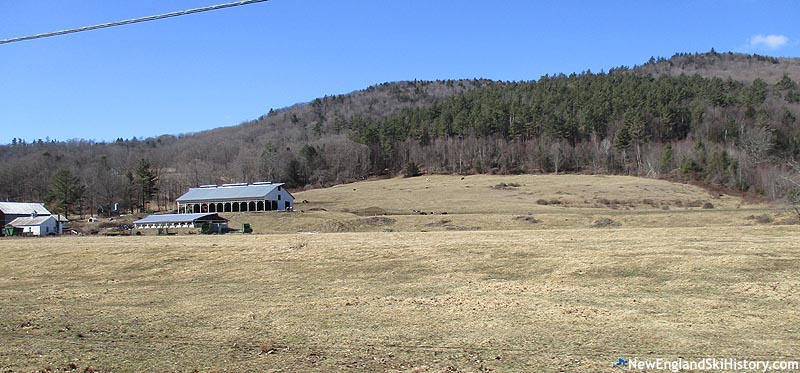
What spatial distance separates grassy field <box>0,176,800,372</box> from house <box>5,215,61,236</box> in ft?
152

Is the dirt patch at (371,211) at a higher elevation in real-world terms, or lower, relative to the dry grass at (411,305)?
higher

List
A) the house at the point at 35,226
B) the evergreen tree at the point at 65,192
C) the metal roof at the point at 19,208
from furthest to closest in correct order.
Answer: the evergreen tree at the point at 65,192
the metal roof at the point at 19,208
the house at the point at 35,226

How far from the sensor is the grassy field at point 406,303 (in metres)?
12.3

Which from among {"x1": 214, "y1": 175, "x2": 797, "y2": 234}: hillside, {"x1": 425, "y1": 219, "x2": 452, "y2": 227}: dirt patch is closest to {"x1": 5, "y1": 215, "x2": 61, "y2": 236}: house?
{"x1": 214, "y1": 175, "x2": 797, "y2": 234}: hillside

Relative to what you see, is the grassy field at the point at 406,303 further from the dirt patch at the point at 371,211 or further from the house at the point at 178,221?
the dirt patch at the point at 371,211

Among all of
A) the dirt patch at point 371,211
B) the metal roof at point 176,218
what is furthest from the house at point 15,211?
the dirt patch at point 371,211

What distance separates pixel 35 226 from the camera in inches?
3226

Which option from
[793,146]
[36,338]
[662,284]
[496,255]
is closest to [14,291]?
[36,338]

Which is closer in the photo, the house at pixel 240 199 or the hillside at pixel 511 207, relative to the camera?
the hillside at pixel 511 207

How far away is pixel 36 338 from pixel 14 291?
12248 millimetres

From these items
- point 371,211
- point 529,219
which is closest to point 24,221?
point 371,211

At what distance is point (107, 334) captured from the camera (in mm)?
15148

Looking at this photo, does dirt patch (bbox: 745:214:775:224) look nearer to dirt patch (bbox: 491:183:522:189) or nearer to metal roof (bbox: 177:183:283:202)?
dirt patch (bbox: 491:183:522:189)

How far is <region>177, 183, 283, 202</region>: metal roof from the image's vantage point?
349ft
